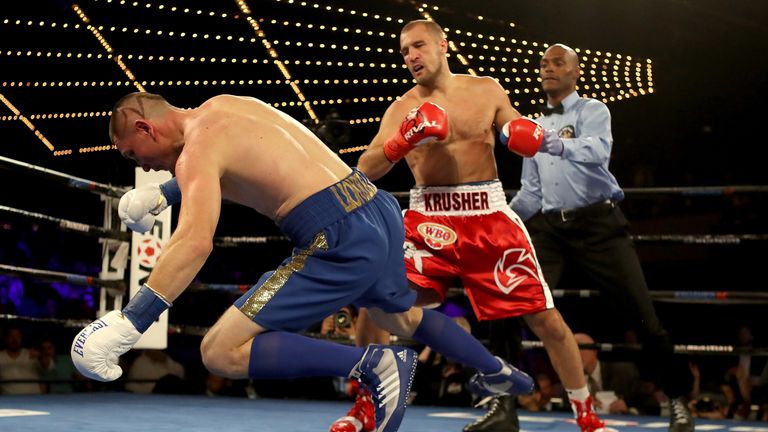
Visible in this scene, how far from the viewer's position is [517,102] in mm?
7586

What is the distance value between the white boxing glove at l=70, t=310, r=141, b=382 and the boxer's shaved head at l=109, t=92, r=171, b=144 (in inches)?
16.4

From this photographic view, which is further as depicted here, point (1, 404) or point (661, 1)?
point (661, 1)

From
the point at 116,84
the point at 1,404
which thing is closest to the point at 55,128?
the point at 116,84

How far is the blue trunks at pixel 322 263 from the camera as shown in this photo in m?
1.89

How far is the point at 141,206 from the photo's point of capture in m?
2.04

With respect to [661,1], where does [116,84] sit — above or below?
A: below

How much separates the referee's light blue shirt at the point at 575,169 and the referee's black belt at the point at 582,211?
1 cm

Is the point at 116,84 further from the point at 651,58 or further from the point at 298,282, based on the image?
the point at 298,282

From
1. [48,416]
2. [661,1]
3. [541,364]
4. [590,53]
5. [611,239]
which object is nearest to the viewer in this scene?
[48,416]

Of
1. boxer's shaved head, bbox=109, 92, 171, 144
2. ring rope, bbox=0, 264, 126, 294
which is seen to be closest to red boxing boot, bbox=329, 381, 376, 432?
boxer's shaved head, bbox=109, 92, 171, 144

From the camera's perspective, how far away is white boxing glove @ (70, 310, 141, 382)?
163 centimetres

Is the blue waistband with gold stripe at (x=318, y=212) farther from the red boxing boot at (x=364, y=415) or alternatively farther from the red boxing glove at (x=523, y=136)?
the red boxing glove at (x=523, y=136)

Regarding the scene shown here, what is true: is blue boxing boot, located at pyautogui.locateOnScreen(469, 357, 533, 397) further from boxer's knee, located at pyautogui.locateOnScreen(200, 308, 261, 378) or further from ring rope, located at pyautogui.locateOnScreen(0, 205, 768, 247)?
ring rope, located at pyautogui.locateOnScreen(0, 205, 768, 247)

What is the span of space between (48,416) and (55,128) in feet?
17.4
